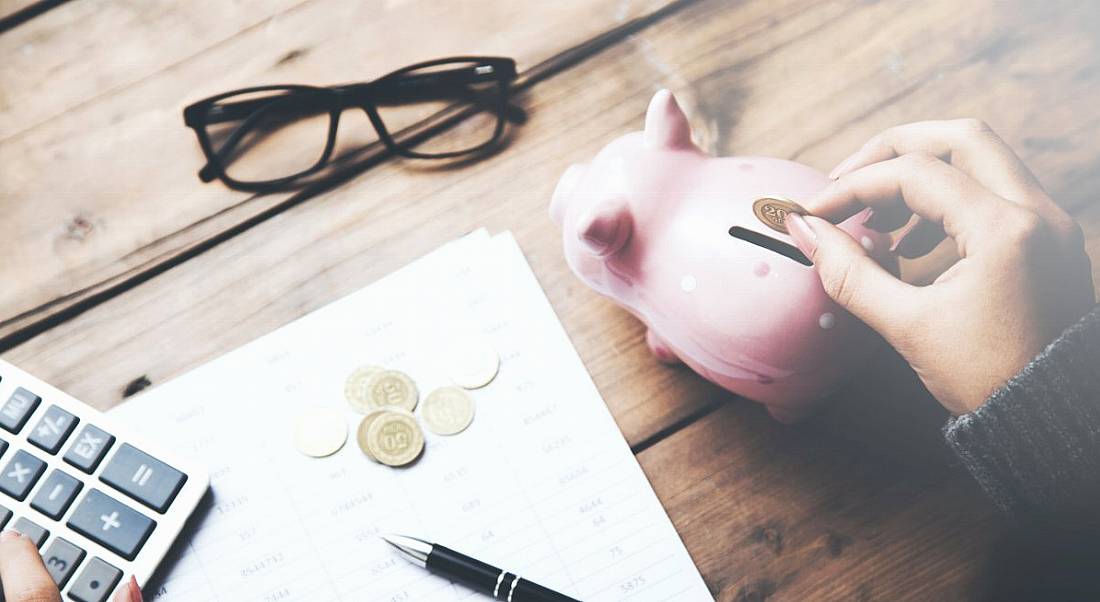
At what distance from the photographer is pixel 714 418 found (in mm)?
469

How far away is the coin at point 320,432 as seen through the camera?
46 centimetres

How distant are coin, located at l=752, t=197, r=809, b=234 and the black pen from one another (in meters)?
0.23

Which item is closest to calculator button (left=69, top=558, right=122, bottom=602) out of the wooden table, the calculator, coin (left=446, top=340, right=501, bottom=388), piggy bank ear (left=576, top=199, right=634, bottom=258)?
the calculator

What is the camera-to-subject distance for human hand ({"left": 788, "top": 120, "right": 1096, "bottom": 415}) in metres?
0.33

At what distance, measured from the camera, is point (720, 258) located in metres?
0.36

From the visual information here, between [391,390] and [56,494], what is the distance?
0.19 m

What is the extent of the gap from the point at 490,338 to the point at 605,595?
0.52 feet

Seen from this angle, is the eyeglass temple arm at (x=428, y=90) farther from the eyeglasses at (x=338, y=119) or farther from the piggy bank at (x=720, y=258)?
the piggy bank at (x=720, y=258)

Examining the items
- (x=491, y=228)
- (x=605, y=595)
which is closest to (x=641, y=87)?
(x=491, y=228)

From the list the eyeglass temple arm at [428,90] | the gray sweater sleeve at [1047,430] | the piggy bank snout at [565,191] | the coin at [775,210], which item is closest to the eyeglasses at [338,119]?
the eyeglass temple arm at [428,90]

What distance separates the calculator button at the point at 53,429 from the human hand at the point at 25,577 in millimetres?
48

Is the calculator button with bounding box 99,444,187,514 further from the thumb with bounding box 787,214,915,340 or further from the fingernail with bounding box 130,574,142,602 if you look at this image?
the thumb with bounding box 787,214,915,340

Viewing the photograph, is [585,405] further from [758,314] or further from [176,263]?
[176,263]

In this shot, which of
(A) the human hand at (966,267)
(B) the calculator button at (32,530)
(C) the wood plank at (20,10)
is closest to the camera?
(A) the human hand at (966,267)
